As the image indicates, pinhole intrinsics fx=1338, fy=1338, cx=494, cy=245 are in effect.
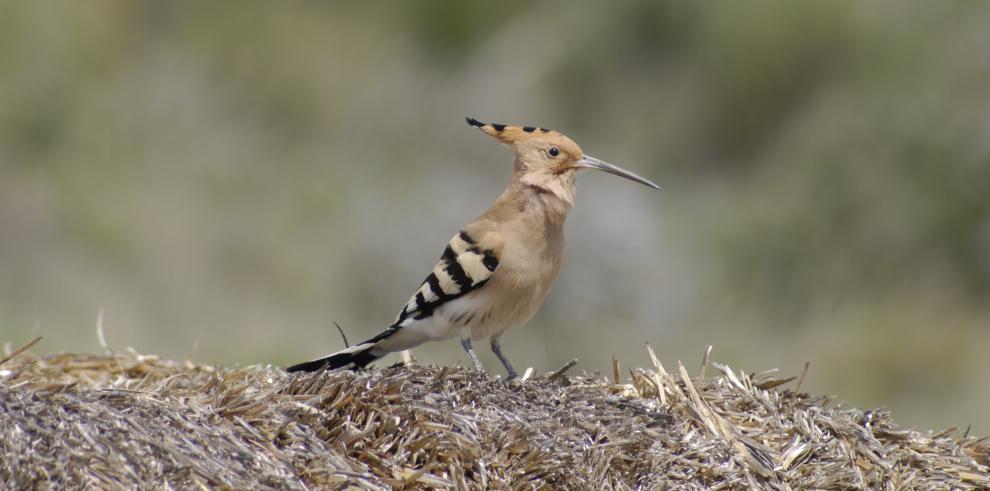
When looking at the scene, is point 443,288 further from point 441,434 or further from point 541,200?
point 441,434

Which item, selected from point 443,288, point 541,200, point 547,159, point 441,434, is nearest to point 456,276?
point 443,288

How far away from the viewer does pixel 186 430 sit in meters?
2.88

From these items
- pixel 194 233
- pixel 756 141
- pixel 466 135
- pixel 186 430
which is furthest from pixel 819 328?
pixel 186 430

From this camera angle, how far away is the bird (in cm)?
433

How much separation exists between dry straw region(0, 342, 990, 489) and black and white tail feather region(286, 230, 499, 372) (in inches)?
22.5

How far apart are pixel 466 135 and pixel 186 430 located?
8958mm

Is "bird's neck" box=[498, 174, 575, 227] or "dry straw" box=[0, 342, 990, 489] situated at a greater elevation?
"bird's neck" box=[498, 174, 575, 227]

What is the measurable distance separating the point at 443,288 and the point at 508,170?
6.28m

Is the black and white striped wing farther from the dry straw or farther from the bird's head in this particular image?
the dry straw

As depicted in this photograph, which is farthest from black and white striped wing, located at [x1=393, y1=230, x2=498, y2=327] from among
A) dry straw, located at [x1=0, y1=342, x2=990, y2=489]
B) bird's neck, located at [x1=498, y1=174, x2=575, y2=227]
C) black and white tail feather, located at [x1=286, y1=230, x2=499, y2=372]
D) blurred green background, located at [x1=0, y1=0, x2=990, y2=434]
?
blurred green background, located at [x1=0, y1=0, x2=990, y2=434]

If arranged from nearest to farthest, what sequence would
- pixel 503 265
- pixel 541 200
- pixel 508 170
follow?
pixel 503 265
pixel 541 200
pixel 508 170

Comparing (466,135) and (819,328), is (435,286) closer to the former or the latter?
(819,328)

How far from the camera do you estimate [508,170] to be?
10.6m

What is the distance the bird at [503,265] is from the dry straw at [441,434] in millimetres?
542
